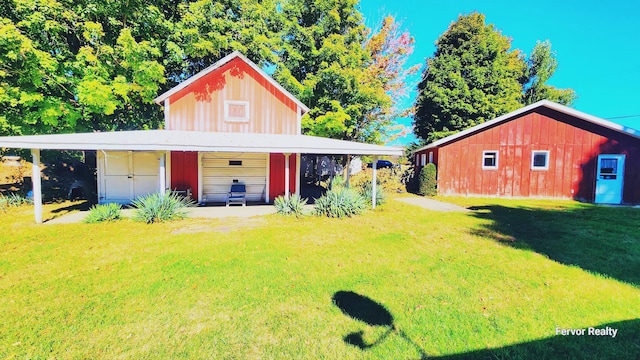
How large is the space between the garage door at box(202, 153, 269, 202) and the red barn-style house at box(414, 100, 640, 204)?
32.6 ft

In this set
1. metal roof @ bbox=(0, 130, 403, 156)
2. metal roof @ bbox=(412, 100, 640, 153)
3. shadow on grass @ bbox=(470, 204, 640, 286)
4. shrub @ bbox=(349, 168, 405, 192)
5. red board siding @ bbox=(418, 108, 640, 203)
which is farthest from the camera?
shrub @ bbox=(349, 168, 405, 192)

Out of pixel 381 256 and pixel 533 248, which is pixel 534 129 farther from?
pixel 381 256

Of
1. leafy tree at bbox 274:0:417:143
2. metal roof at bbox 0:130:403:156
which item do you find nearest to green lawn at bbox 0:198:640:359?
metal roof at bbox 0:130:403:156

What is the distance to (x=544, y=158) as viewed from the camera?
14.6 m

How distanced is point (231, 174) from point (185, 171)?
181cm

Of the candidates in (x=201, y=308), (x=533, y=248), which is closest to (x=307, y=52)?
(x=533, y=248)

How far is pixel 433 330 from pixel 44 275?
19.7 ft

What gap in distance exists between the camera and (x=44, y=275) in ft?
14.9

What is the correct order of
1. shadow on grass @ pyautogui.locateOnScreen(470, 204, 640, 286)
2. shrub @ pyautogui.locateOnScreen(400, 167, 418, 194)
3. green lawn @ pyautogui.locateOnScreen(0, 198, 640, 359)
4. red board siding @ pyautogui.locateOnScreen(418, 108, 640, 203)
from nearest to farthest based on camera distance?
green lawn @ pyautogui.locateOnScreen(0, 198, 640, 359), shadow on grass @ pyautogui.locateOnScreen(470, 204, 640, 286), red board siding @ pyautogui.locateOnScreen(418, 108, 640, 203), shrub @ pyautogui.locateOnScreen(400, 167, 418, 194)

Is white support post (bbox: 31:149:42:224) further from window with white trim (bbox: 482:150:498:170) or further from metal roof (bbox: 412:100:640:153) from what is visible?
window with white trim (bbox: 482:150:498:170)

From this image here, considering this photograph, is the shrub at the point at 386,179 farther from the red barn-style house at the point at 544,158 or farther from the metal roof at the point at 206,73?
the metal roof at the point at 206,73

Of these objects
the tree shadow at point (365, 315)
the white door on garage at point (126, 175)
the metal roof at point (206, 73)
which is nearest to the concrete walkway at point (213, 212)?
the white door on garage at point (126, 175)

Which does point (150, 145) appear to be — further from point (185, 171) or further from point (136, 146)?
point (185, 171)

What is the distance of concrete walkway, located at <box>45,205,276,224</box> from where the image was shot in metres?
8.46
